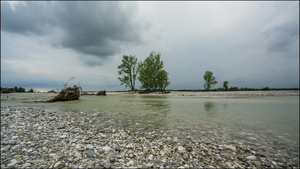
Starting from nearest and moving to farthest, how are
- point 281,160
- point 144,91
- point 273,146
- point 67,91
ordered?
point 281,160 < point 273,146 < point 67,91 < point 144,91

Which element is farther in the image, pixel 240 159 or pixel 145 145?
pixel 145 145

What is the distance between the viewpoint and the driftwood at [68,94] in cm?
1565

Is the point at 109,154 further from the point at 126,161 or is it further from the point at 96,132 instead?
the point at 96,132

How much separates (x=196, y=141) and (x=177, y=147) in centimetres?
76

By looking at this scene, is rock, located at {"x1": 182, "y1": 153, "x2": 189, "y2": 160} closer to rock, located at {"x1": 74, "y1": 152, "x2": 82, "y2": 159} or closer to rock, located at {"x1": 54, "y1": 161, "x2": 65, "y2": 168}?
rock, located at {"x1": 74, "y1": 152, "x2": 82, "y2": 159}

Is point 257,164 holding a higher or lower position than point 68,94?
lower

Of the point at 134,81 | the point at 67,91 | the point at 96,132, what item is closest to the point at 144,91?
the point at 134,81

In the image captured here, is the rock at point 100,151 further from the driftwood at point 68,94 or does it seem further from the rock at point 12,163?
the driftwood at point 68,94

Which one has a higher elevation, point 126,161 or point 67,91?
point 67,91

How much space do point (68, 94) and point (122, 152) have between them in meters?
17.4

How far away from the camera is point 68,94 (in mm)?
16656

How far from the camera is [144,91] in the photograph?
42969 mm

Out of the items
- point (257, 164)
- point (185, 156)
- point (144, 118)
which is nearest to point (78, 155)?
point (185, 156)

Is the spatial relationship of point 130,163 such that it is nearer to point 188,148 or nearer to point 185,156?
point 185,156
